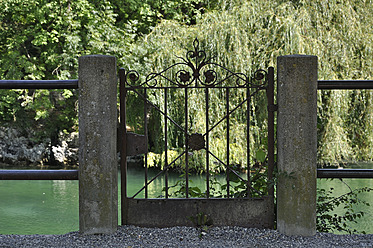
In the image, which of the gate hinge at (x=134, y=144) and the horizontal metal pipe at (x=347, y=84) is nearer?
the horizontal metal pipe at (x=347, y=84)

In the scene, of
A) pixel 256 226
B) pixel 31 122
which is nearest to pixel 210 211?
pixel 256 226

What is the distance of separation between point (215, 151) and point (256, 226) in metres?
5.67

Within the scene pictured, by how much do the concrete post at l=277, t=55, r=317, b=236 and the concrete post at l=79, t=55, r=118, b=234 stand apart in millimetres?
1223

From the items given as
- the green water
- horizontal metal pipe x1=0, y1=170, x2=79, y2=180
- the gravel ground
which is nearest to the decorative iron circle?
the gravel ground

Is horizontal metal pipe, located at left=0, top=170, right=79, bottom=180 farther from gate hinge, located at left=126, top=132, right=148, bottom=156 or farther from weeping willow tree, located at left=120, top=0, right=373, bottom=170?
weeping willow tree, located at left=120, top=0, right=373, bottom=170

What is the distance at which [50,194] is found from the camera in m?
9.19

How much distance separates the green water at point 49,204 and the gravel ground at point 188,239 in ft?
8.89

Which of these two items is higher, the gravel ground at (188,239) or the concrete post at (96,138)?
the concrete post at (96,138)

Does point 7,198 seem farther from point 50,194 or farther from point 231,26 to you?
point 231,26

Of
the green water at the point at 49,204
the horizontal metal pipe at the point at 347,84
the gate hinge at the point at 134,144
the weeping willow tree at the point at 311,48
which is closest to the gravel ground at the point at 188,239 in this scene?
the gate hinge at the point at 134,144

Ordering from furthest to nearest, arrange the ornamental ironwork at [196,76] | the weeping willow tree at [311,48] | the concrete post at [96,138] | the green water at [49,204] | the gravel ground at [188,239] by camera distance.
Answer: the weeping willow tree at [311,48]
the green water at [49,204]
the ornamental ironwork at [196,76]
the concrete post at [96,138]
the gravel ground at [188,239]

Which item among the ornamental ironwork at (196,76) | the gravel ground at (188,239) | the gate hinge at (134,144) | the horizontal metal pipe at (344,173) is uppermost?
the ornamental ironwork at (196,76)

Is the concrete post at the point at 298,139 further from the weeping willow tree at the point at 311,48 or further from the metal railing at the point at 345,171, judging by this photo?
the weeping willow tree at the point at 311,48

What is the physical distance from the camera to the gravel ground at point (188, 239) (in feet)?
9.77
